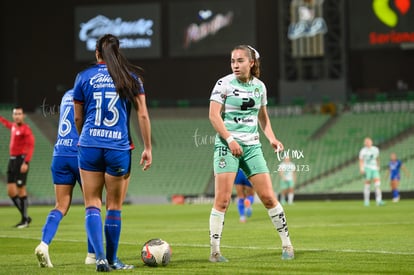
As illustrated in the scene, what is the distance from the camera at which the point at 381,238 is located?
48.6ft

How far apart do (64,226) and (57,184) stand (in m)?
9.57

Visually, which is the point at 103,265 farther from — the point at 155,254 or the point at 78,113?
the point at 78,113

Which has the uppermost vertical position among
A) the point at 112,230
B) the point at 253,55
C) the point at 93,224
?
the point at 253,55

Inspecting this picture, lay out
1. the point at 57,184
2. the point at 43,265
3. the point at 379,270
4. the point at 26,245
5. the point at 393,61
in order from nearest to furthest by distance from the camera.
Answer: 1. the point at 379,270
2. the point at 43,265
3. the point at 57,184
4. the point at 26,245
5. the point at 393,61

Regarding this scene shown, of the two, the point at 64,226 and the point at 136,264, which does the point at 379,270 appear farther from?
the point at 64,226

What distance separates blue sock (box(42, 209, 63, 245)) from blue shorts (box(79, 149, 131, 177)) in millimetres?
1548

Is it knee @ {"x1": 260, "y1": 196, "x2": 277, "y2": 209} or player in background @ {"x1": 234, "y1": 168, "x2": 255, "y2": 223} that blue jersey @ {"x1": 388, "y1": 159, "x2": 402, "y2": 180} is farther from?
knee @ {"x1": 260, "y1": 196, "x2": 277, "y2": 209}

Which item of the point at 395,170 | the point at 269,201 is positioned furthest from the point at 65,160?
the point at 395,170

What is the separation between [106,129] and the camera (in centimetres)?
989

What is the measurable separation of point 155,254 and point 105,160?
→ 1.49 metres

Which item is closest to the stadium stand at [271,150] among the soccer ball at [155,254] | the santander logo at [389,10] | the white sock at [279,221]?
the santander logo at [389,10]

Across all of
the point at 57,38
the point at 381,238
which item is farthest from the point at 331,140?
the point at 381,238

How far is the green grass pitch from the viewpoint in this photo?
10.2 m

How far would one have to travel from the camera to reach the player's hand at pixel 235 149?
421 inches
